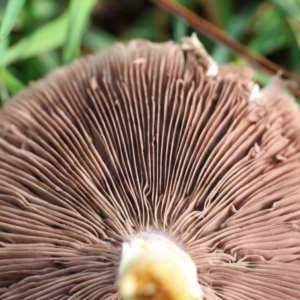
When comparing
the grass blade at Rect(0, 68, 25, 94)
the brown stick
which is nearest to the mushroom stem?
the grass blade at Rect(0, 68, 25, 94)

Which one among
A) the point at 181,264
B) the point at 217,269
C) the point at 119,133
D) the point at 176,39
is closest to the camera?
the point at 181,264

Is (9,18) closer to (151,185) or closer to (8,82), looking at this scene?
(8,82)

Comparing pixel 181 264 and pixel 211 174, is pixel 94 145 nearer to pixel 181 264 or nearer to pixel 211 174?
pixel 211 174

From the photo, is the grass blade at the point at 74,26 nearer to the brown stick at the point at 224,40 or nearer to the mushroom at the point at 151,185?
the brown stick at the point at 224,40

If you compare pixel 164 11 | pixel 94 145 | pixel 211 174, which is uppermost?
pixel 164 11

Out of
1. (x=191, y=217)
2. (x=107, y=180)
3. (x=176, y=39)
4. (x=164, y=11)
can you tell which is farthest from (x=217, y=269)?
(x=164, y=11)

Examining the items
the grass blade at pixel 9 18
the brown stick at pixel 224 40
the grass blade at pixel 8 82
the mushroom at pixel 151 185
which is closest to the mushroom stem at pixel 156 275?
the mushroom at pixel 151 185
